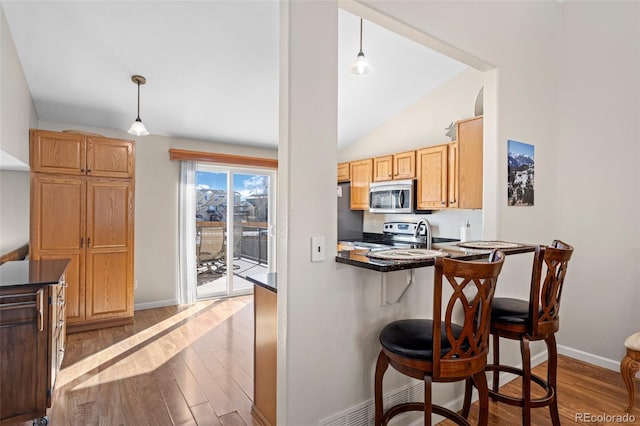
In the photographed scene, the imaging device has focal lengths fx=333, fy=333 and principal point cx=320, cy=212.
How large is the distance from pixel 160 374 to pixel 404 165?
340 centimetres

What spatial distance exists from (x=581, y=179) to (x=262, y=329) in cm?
311

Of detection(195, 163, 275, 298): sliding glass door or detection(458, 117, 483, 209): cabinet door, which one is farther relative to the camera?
detection(195, 163, 275, 298): sliding glass door

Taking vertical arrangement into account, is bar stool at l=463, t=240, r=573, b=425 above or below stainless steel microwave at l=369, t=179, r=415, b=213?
below

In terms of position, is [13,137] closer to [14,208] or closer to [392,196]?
[14,208]

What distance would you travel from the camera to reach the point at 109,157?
3.82 meters

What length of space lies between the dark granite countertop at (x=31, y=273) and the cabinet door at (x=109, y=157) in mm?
1402

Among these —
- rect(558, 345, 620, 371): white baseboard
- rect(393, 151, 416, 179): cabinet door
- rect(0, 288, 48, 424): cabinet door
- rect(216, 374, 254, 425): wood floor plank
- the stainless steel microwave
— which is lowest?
rect(216, 374, 254, 425): wood floor plank

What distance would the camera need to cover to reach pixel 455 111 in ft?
13.1

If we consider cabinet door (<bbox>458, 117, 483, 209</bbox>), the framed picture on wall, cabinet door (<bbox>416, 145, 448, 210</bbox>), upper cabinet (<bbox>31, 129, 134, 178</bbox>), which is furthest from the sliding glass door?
the framed picture on wall

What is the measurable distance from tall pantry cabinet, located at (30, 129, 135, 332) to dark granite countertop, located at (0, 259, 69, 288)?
1039 mm

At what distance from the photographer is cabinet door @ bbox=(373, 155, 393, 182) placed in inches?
173

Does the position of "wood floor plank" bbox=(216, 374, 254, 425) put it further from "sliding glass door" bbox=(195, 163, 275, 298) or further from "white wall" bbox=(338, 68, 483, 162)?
"white wall" bbox=(338, 68, 483, 162)

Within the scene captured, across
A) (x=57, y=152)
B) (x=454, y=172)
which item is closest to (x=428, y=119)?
(x=454, y=172)

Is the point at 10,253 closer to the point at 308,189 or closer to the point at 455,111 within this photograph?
the point at 308,189
